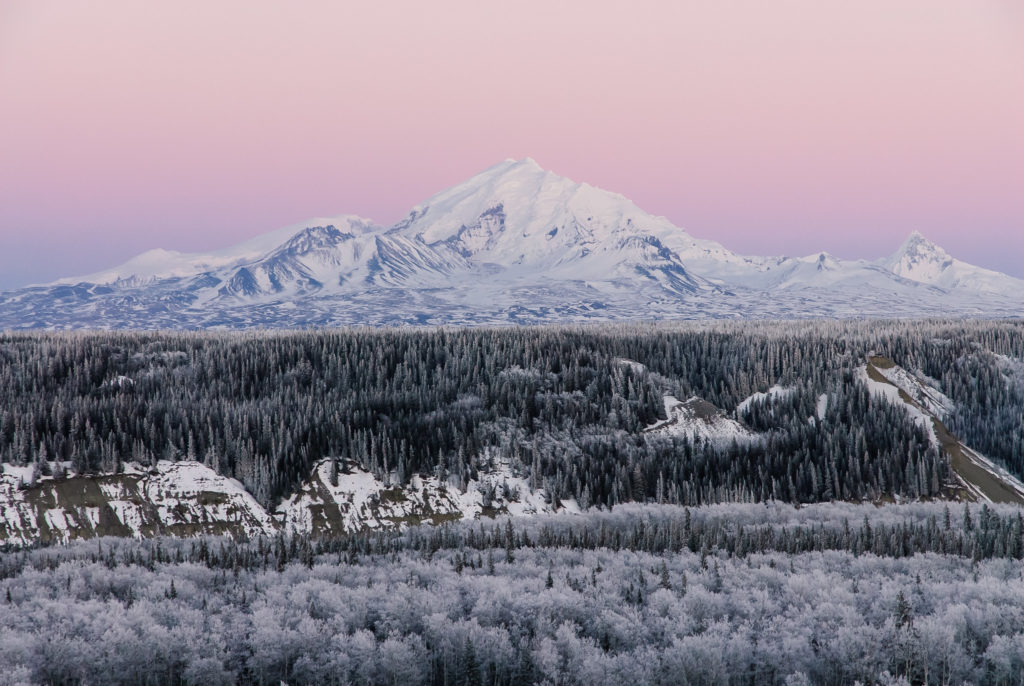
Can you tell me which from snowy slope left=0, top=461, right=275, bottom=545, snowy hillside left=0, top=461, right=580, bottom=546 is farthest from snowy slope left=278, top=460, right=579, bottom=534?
snowy slope left=0, top=461, right=275, bottom=545

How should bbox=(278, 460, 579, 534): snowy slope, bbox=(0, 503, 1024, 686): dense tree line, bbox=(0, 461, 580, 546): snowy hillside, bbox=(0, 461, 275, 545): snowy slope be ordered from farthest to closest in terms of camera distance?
bbox=(278, 460, 579, 534): snowy slope, bbox=(0, 461, 580, 546): snowy hillside, bbox=(0, 461, 275, 545): snowy slope, bbox=(0, 503, 1024, 686): dense tree line

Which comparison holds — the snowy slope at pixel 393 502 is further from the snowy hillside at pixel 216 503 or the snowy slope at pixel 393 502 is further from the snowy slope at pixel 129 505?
the snowy slope at pixel 129 505

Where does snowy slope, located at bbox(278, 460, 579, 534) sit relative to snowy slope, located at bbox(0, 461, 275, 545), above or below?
below

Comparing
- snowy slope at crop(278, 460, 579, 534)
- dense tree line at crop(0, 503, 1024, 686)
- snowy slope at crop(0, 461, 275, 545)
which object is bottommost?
snowy slope at crop(278, 460, 579, 534)

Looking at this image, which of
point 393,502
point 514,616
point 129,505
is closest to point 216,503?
point 129,505

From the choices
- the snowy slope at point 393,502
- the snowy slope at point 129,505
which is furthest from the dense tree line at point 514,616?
the snowy slope at point 393,502

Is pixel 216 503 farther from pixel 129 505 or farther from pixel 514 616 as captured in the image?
pixel 514 616

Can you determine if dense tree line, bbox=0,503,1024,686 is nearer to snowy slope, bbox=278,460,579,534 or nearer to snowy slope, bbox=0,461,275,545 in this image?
snowy slope, bbox=0,461,275,545

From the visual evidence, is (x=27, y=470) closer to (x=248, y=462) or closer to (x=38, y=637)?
(x=248, y=462)

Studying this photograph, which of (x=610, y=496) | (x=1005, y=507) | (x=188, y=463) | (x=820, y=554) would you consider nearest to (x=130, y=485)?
(x=188, y=463)

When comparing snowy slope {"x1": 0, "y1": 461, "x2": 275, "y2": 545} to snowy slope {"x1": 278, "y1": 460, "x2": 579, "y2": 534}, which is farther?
snowy slope {"x1": 278, "y1": 460, "x2": 579, "y2": 534}
